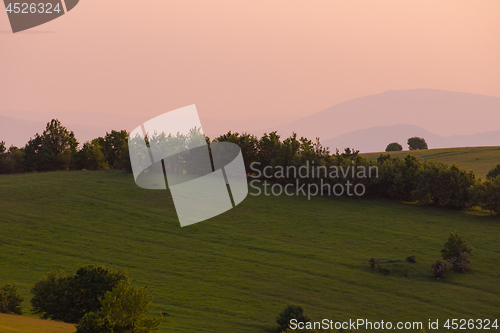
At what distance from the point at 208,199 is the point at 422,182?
108 feet

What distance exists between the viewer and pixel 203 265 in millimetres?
43500

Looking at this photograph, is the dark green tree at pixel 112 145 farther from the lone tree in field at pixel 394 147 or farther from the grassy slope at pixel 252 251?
the lone tree in field at pixel 394 147

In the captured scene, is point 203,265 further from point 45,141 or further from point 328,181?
point 45,141

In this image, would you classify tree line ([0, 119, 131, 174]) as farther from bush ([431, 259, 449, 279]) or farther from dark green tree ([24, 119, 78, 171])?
bush ([431, 259, 449, 279])

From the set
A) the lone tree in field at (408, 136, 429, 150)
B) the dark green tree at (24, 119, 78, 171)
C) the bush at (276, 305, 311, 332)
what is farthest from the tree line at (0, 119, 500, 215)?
the lone tree in field at (408, 136, 429, 150)

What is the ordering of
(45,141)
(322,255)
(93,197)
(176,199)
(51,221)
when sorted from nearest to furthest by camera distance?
(322,255), (51,221), (93,197), (176,199), (45,141)

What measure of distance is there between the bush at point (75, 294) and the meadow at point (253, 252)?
2.45 meters

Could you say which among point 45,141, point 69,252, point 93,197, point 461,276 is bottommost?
point 461,276

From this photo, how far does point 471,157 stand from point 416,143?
61886mm

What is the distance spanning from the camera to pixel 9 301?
27.9m

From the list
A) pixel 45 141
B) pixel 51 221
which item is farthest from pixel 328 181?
pixel 45 141

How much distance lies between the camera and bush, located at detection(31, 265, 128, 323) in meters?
26.2

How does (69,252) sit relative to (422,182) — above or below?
below

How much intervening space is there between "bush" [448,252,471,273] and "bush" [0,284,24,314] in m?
39.3
